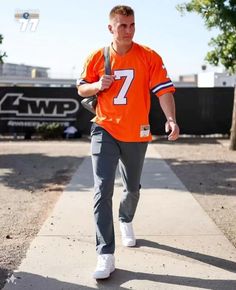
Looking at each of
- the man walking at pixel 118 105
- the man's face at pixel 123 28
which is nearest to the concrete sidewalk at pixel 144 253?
the man walking at pixel 118 105

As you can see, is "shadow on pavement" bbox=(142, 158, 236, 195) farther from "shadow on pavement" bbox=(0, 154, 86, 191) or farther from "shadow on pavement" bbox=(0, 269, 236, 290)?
"shadow on pavement" bbox=(0, 269, 236, 290)

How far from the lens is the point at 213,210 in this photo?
6.57 meters

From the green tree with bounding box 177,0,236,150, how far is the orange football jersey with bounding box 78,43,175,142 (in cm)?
819

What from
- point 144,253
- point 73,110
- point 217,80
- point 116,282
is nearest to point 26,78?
point 217,80

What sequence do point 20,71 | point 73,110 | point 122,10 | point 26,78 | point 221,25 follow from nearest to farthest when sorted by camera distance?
point 122,10 → point 221,25 → point 73,110 → point 26,78 → point 20,71

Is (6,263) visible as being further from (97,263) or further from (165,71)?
(165,71)

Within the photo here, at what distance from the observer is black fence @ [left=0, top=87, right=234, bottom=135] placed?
1702cm

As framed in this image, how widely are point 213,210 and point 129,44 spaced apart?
2983 millimetres

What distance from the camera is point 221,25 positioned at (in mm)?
12617

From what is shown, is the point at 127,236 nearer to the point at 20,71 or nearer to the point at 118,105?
the point at 118,105

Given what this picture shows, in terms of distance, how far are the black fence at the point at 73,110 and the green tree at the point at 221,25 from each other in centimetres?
256

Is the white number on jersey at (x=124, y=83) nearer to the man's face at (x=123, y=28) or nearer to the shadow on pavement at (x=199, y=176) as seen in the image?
the man's face at (x=123, y=28)

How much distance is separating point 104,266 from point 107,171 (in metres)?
0.76

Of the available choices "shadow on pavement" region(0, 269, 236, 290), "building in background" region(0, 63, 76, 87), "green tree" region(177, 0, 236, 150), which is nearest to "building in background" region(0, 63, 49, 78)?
Answer: "building in background" region(0, 63, 76, 87)
